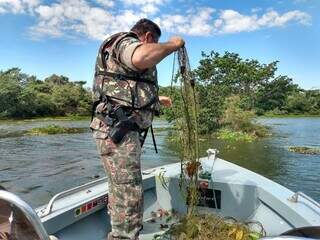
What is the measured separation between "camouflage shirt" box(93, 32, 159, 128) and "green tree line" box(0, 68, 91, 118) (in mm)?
47666

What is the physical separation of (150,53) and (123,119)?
0.52m

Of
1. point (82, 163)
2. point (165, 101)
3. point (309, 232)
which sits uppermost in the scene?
point (165, 101)

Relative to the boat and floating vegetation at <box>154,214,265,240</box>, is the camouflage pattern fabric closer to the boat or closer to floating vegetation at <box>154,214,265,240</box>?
the boat

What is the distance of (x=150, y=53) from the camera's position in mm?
2486

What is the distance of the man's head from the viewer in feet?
9.36

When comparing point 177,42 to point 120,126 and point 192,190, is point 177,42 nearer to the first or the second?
point 120,126

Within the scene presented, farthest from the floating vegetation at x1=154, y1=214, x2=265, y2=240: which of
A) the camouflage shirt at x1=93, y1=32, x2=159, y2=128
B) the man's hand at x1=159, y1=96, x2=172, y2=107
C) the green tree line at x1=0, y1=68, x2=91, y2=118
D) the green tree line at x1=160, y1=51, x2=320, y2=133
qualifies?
the green tree line at x1=0, y1=68, x2=91, y2=118

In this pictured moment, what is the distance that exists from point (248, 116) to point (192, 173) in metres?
23.0

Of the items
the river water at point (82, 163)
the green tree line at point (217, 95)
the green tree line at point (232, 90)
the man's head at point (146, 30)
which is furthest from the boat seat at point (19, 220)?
the green tree line at point (217, 95)

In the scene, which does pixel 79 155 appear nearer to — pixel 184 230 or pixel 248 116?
pixel 248 116

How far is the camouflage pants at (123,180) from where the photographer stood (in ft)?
9.25

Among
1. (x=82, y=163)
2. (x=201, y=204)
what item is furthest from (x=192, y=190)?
(x=82, y=163)

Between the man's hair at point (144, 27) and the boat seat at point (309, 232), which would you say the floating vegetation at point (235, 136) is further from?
the boat seat at point (309, 232)

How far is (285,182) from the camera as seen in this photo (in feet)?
37.6
